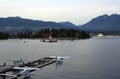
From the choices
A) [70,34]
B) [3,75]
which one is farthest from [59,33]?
[3,75]

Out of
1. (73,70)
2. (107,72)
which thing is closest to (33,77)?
(73,70)

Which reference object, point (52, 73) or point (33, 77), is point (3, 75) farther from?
point (52, 73)

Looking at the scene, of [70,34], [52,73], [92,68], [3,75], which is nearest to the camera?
[3,75]

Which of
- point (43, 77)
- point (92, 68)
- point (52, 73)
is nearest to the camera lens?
point (43, 77)

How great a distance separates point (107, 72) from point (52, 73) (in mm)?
8088

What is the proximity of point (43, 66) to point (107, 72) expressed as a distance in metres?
10.5

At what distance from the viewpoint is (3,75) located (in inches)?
1459

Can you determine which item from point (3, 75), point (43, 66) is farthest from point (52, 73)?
point (3, 75)

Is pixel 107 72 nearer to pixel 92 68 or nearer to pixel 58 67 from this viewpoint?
pixel 92 68

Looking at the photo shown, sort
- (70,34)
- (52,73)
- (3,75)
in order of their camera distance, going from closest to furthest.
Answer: (3,75) < (52,73) < (70,34)

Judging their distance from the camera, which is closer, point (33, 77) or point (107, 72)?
point (33, 77)

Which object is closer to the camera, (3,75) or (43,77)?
(3,75)

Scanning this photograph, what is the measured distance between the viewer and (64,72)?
4394cm

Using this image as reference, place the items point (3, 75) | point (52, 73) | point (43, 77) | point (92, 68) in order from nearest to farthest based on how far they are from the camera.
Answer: point (3, 75) < point (43, 77) < point (52, 73) < point (92, 68)
